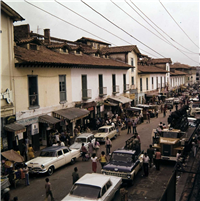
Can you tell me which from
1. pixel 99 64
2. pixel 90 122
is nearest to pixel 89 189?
pixel 90 122

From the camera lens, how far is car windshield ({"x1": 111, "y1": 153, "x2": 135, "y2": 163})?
43.2 ft

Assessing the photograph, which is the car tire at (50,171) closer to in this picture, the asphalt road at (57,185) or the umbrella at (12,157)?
the asphalt road at (57,185)

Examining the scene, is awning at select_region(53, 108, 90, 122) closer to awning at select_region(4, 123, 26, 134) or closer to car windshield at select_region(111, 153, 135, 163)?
awning at select_region(4, 123, 26, 134)

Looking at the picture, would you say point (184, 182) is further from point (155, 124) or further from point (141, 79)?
point (141, 79)

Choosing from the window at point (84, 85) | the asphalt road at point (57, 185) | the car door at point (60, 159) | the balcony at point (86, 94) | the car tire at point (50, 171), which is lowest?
the asphalt road at point (57, 185)

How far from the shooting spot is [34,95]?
63.0 ft

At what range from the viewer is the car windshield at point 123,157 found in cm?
1317

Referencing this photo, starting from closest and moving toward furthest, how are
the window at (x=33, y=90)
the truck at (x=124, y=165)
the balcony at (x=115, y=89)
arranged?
the truck at (x=124, y=165) < the window at (x=33, y=90) < the balcony at (x=115, y=89)

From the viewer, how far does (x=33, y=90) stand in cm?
1947

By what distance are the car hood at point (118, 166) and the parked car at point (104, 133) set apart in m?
7.95

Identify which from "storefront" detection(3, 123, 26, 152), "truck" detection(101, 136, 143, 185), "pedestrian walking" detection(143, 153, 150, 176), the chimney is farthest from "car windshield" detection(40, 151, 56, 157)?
the chimney

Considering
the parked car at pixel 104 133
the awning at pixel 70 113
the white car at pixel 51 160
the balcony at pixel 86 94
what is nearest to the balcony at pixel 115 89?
the balcony at pixel 86 94

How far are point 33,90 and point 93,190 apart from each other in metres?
12.0

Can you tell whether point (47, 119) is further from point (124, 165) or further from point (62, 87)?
point (124, 165)
